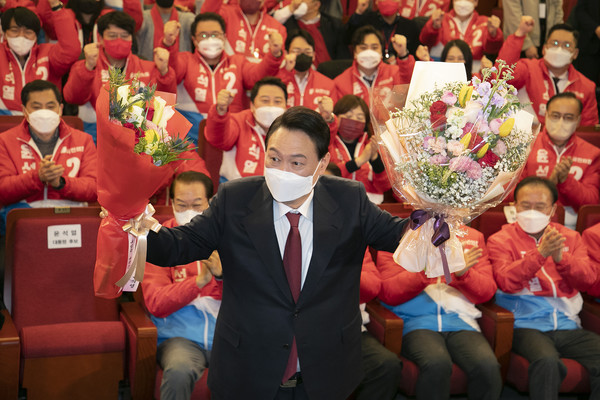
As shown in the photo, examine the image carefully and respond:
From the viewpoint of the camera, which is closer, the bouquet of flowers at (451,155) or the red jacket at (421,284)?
the bouquet of flowers at (451,155)

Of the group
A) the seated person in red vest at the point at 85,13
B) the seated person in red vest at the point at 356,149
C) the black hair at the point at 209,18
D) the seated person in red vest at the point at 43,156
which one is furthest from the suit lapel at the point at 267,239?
the seated person in red vest at the point at 85,13

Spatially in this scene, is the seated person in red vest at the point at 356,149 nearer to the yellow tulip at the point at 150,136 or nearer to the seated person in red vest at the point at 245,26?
the seated person in red vest at the point at 245,26

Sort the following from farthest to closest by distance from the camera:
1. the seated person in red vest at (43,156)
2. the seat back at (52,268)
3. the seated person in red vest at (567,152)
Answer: the seated person in red vest at (567,152) < the seated person in red vest at (43,156) < the seat back at (52,268)

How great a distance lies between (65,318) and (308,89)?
9.15ft

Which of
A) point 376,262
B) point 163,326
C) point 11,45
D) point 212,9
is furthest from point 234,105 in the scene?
point 163,326

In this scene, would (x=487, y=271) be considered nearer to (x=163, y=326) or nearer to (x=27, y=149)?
(x=163, y=326)

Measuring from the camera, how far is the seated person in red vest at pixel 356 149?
4.42 m

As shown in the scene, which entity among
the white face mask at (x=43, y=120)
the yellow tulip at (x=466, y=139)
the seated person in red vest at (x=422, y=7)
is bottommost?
the white face mask at (x=43, y=120)

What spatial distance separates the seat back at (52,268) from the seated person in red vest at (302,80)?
235 cm

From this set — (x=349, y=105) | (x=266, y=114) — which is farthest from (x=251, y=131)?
(x=349, y=105)

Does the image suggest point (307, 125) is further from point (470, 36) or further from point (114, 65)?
point (470, 36)

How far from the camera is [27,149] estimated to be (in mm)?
4074

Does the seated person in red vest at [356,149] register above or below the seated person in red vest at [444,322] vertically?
above

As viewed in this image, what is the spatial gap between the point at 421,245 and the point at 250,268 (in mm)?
502
